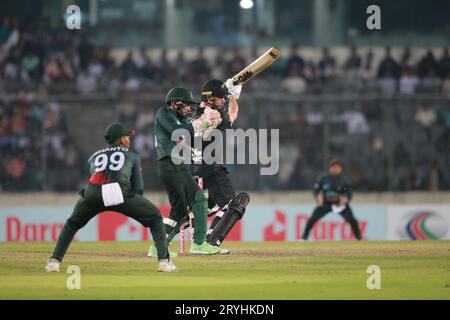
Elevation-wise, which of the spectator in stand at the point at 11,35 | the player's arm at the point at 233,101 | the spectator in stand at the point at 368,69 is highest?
→ the spectator in stand at the point at 11,35

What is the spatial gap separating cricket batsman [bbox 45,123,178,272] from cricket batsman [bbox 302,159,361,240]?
1003 cm

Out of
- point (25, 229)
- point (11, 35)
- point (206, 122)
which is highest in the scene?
point (11, 35)

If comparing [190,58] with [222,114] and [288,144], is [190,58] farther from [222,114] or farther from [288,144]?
[222,114]

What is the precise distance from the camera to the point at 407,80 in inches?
1066

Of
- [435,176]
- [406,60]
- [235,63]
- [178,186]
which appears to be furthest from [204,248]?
[406,60]

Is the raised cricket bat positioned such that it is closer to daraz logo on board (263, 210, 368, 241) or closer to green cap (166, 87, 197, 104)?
green cap (166, 87, 197, 104)

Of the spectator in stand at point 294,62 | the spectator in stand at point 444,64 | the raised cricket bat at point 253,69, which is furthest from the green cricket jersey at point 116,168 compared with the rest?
the spectator in stand at point 444,64

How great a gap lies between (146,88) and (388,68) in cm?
647

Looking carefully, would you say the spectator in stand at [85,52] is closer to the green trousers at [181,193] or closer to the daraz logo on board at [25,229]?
the daraz logo on board at [25,229]

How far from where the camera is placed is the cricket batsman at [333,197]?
23156 mm

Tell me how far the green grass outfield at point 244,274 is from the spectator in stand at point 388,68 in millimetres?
Answer: 9708

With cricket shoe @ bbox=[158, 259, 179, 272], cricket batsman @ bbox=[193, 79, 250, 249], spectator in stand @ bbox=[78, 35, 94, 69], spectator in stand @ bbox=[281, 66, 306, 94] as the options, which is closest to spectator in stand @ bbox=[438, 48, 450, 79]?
spectator in stand @ bbox=[281, 66, 306, 94]

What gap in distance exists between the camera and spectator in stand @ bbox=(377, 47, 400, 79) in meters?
27.2

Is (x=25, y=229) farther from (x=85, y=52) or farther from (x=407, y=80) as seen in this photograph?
(x=407, y=80)
